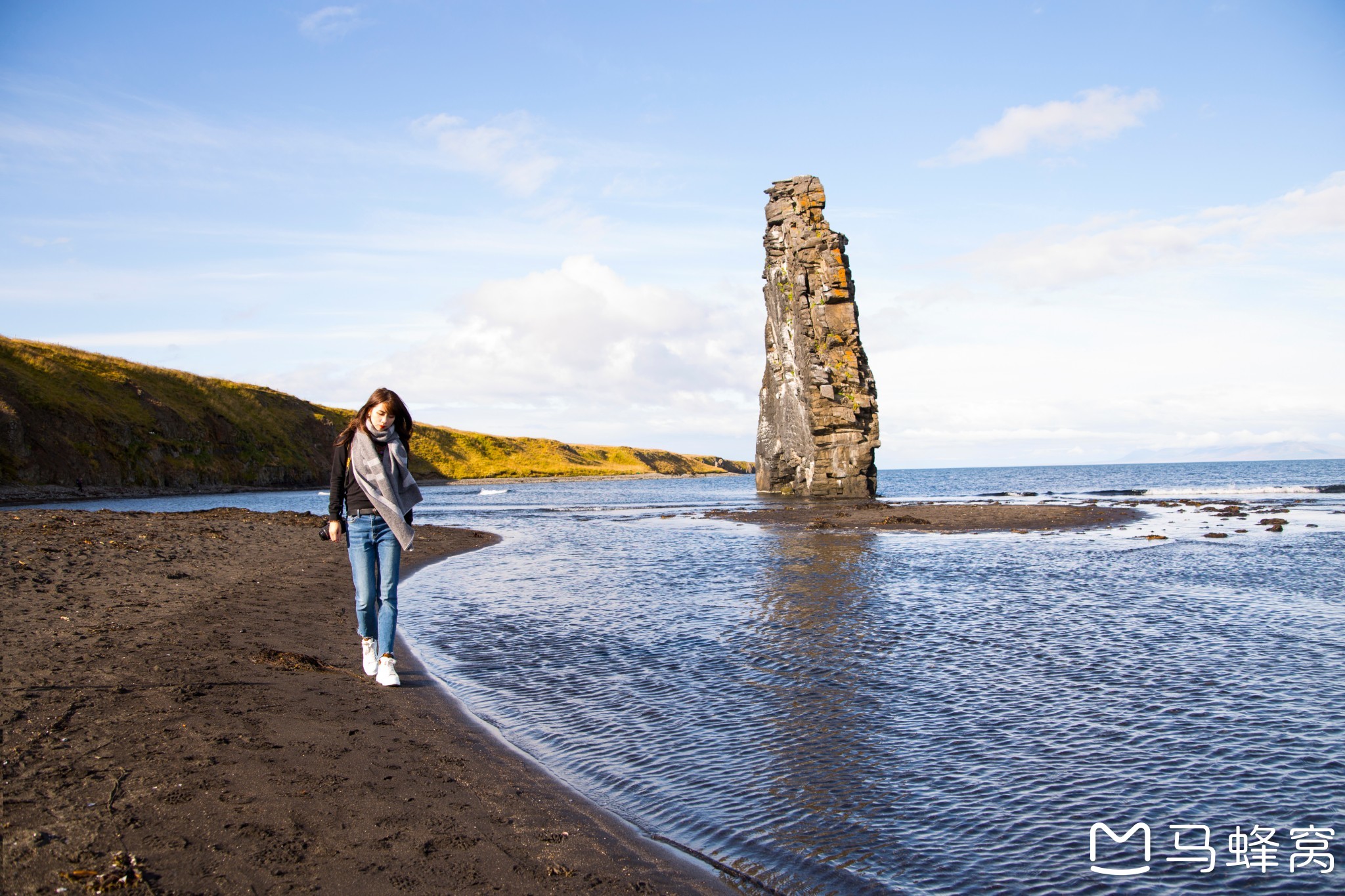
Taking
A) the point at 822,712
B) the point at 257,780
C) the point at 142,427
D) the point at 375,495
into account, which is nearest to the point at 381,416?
the point at 375,495

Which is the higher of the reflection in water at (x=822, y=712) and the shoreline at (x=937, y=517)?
the shoreline at (x=937, y=517)

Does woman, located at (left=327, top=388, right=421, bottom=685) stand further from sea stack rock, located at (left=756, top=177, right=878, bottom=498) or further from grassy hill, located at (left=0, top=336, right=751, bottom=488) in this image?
grassy hill, located at (left=0, top=336, right=751, bottom=488)

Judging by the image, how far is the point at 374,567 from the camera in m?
9.23

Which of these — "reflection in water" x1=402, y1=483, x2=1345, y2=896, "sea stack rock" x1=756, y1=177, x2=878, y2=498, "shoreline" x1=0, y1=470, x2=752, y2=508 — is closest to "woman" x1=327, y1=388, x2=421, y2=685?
"reflection in water" x1=402, y1=483, x2=1345, y2=896

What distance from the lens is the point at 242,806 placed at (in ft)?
17.4

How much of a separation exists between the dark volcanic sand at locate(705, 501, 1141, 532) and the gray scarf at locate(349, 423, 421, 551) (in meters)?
32.4

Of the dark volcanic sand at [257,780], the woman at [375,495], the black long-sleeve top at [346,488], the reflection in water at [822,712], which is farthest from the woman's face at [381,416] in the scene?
the reflection in water at [822,712]

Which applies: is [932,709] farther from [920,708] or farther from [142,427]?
[142,427]

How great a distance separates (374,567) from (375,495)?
1001mm

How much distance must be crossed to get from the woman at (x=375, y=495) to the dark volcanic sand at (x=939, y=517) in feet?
106

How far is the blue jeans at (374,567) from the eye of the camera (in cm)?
895

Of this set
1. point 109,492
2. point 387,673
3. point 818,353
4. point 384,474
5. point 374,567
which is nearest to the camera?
point 384,474

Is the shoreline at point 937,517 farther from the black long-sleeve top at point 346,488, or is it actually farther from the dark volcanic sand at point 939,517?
the black long-sleeve top at point 346,488

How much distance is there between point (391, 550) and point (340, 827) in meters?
4.17
